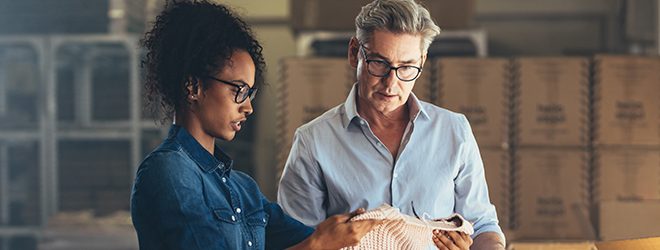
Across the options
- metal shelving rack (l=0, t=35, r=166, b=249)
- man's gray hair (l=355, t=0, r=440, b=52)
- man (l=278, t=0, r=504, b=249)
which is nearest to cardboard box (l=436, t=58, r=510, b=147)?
metal shelving rack (l=0, t=35, r=166, b=249)

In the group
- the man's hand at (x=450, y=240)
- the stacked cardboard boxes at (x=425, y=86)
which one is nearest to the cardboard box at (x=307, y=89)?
the stacked cardboard boxes at (x=425, y=86)

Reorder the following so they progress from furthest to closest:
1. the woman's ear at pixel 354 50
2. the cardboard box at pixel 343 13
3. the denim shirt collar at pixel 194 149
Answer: the cardboard box at pixel 343 13 → the woman's ear at pixel 354 50 → the denim shirt collar at pixel 194 149

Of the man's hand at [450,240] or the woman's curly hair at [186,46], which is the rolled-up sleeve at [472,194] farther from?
the woman's curly hair at [186,46]

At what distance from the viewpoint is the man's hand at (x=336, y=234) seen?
1690 millimetres

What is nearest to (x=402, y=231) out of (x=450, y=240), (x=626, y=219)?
(x=450, y=240)

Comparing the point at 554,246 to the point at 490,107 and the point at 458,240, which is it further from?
the point at 490,107

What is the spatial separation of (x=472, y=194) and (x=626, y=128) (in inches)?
106

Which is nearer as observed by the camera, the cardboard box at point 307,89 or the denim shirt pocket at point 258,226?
the denim shirt pocket at point 258,226

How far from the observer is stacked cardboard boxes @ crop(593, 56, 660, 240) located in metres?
4.68

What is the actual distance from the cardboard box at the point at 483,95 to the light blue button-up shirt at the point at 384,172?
251 cm

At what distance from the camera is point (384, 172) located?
2.21 meters

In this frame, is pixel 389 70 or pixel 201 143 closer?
pixel 201 143

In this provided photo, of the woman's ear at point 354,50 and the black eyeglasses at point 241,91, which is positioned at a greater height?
A: the woman's ear at point 354,50

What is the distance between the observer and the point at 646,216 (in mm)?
3840
